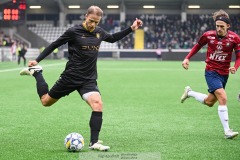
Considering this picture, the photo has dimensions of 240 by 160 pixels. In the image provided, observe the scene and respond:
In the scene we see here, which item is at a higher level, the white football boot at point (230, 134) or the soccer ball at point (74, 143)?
the soccer ball at point (74, 143)

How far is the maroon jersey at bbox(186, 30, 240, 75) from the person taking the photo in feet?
30.7

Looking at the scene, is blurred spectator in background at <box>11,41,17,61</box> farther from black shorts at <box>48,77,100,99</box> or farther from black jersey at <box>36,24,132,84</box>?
black jersey at <box>36,24,132,84</box>

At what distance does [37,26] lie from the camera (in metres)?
71.4

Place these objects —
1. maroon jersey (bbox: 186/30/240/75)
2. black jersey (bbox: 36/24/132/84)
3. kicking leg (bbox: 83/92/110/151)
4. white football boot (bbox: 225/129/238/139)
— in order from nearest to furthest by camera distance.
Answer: kicking leg (bbox: 83/92/110/151) → black jersey (bbox: 36/24/132/84) → white football boot (bbox: 225/129/238/139) → maroon jersey (bbox: 186/30/240/75)

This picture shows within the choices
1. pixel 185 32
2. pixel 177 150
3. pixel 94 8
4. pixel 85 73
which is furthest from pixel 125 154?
pixel 185 32

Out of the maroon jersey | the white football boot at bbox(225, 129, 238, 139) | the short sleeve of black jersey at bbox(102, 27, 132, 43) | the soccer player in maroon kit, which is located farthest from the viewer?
the maroon jersey

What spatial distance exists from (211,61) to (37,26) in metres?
63.6

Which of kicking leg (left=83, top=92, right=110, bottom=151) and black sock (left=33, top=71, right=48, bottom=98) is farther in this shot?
black sock (left=33, top=71, right=48, bottom=98)

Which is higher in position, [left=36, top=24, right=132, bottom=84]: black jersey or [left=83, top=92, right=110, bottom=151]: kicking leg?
[left=36, top=24, right=132, bottom=84]: black jersey

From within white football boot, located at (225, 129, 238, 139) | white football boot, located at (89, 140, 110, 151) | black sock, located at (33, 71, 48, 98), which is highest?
black sock, located at (33, 71, 48, 98)

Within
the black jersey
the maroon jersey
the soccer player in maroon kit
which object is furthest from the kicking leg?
the maroon jersey

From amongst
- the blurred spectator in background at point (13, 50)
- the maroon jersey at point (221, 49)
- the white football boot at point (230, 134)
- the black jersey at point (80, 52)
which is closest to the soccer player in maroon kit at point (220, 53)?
the maroon jersey at point (221, 49)

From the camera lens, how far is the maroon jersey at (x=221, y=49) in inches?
369

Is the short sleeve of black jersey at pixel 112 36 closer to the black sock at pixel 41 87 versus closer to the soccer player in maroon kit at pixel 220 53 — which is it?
the black sock at pixel 41 87
